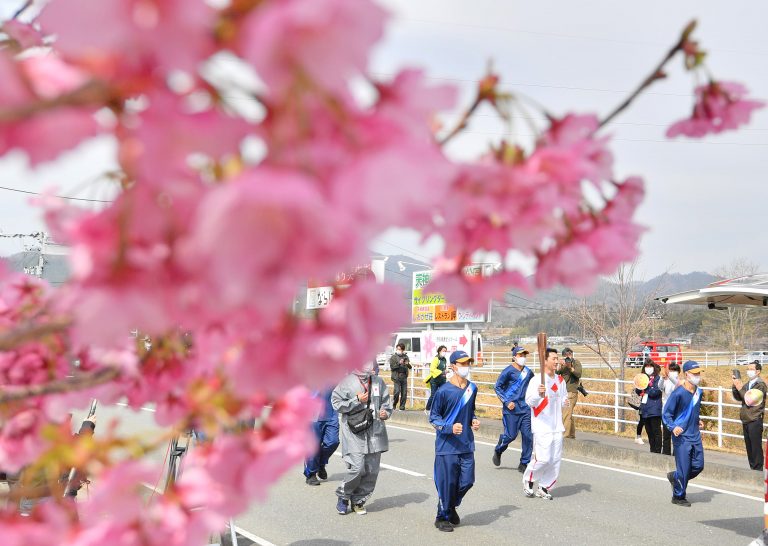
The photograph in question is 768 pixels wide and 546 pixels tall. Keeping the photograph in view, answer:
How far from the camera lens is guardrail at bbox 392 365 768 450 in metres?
12.3

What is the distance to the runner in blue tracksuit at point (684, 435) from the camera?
854 centimetres

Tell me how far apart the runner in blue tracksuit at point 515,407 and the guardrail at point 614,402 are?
2.15 metres

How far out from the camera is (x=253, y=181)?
1.54ft

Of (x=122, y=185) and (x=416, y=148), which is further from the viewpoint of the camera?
(x=122, y=185)

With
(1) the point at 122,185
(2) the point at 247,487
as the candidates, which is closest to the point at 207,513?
(2) the point at 247,487

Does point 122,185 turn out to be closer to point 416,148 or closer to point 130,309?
point 130,309

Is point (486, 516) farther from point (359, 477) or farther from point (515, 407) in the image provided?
point (515, 407)

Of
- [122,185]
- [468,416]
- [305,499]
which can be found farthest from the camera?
[305,499]

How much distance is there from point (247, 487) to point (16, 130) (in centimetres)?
51

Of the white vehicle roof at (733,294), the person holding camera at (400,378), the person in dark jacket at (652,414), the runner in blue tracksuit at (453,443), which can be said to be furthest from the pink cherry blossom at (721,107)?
the person holding camera at (400,378)

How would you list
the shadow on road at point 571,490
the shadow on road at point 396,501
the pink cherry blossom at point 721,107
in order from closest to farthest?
1. the pink cherry blossom at point 721,107
2. the shadow on road at point 396,501
3. the shadow on road at point 571,490

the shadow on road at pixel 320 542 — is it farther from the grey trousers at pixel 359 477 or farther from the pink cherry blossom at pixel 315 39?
the pink cherry blossom at pixel 315 39

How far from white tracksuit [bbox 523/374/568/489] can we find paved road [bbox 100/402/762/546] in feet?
1.10

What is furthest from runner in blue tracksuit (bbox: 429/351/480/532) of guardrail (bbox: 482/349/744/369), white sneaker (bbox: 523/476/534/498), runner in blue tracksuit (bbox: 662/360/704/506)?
guardrail (bbox: 482/349/744/369)
